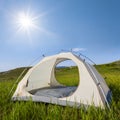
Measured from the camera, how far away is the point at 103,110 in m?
7.22

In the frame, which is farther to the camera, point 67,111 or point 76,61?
point 76,61

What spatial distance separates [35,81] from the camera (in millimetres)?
11352

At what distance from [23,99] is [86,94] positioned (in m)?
2.47

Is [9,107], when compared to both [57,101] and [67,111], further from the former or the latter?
[67,111]

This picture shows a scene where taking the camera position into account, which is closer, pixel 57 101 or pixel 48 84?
pixel 57 101

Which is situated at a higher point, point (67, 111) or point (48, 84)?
point (48, 84)

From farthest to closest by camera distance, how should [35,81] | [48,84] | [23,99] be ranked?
[48,84] → [35,81] → [23,99]

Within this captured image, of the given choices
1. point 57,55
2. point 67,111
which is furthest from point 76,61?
point 67,111

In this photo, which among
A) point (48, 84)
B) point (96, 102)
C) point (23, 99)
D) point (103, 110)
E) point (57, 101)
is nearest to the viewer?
point (103, 110)

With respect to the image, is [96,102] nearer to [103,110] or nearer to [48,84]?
[103,110]

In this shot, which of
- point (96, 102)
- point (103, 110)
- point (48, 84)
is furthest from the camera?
point (48, 84)

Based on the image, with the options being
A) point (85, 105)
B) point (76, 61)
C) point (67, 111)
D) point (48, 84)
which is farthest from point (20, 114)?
point (48, 84)

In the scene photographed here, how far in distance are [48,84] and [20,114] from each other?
5183mm

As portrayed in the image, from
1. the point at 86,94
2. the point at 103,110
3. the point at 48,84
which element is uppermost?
the point at 48,84
